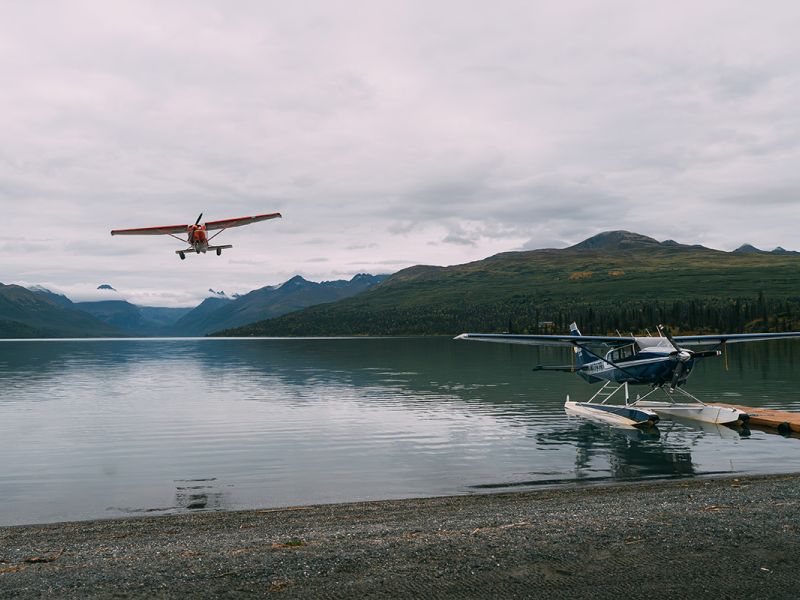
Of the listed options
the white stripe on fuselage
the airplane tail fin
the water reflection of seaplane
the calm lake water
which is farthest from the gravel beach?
the airplane tail fin

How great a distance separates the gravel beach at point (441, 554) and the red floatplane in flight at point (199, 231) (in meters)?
20.7

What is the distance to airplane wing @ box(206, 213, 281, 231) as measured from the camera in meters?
35.2

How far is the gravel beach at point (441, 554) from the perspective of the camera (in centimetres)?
824

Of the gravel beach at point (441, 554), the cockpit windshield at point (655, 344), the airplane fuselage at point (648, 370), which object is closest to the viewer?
the gravel beach at point (441, 554)

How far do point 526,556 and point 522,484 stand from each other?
10.3 m

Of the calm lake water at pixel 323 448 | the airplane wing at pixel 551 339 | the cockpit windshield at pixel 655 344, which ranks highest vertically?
the airplane wing at pixel 551 339

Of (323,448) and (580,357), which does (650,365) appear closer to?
(580,357)

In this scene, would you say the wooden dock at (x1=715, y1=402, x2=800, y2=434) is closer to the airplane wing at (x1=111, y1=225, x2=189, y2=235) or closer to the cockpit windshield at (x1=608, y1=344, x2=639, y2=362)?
the cockpit windshield at (x1=608, y1=344, x2=639, y2=362)

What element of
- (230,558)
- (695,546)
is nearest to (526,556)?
(695,546)

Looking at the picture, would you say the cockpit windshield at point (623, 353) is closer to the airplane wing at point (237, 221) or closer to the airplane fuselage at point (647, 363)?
the airplane fuselage at point (647, 363)

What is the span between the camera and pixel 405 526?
1233 cm

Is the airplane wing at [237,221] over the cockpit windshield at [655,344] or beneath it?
over

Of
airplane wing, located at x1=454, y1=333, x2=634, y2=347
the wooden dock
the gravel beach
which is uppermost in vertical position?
airplane wing, located at x1=454, y1=333, x2=634, y2=347

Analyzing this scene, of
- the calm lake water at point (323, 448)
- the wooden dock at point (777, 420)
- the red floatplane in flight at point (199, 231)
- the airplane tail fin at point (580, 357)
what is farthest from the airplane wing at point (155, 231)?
the wooden dock at point (777, 420)
